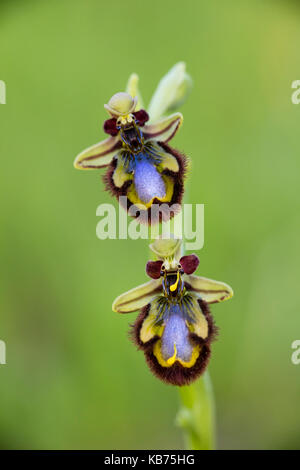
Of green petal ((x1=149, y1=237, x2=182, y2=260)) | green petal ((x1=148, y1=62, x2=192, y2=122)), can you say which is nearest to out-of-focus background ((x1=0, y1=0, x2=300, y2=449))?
green petal ((x1=148, y1=62, x2=192, y2=122))

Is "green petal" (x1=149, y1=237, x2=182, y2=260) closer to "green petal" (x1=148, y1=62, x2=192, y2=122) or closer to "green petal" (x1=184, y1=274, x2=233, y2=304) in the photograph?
"green petal" (x1=184, y1=274, x2=233, y2=304)

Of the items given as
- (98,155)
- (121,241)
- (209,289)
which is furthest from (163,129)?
(121,241)

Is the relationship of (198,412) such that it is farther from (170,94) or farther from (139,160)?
(170,94)

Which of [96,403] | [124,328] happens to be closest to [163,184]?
[124,328]

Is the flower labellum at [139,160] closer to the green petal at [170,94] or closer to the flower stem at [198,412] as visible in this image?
the green petal at [170,94]

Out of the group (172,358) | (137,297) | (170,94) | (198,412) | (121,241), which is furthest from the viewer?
(121,241)

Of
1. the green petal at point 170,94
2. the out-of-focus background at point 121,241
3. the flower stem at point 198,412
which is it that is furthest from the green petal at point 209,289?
the out-of-focus background at point 121,241

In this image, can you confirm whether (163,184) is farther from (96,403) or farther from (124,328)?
(96,403)
